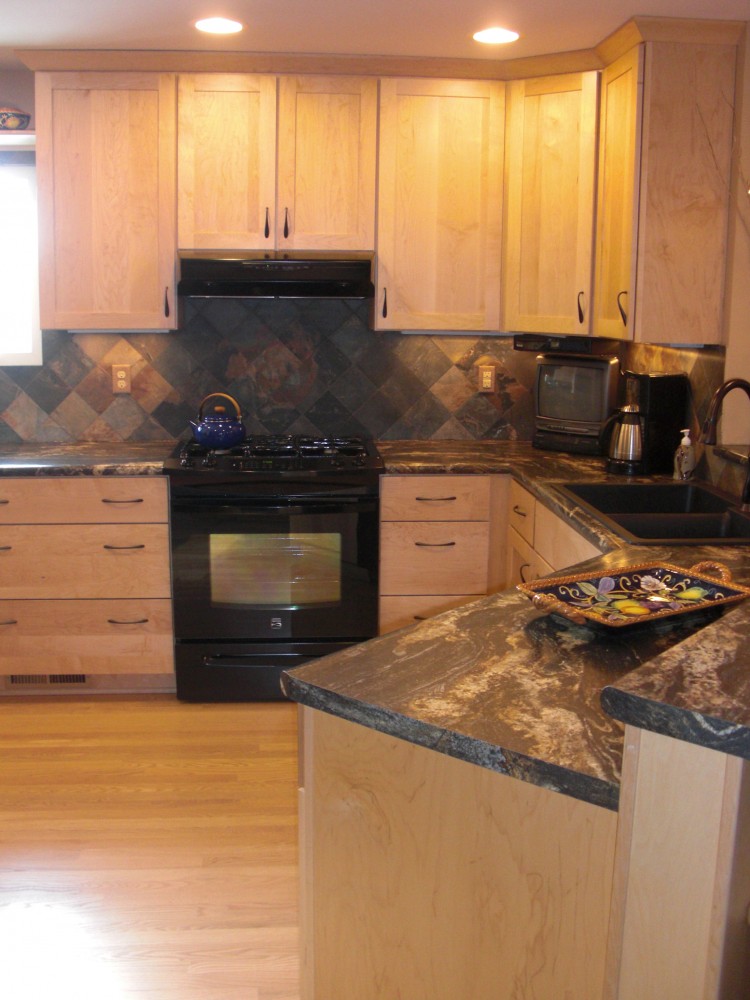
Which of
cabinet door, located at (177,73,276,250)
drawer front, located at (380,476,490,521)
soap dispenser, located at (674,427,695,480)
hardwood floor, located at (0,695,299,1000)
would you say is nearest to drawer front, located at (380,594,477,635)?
drawer front, located at (380,476,490,521)

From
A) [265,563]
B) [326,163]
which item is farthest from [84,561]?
[326,163]

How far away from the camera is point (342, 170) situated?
3906 mm

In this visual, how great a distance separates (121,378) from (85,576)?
88 cm

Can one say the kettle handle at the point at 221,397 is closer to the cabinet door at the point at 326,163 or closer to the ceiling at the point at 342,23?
the cabinet door at the point at 326,163

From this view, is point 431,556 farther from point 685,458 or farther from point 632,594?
point 632,594

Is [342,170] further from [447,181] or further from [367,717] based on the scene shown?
[367,717]

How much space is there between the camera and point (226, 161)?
12.7 ft

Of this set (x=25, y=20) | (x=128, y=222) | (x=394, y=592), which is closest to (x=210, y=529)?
(x=394, y=592)

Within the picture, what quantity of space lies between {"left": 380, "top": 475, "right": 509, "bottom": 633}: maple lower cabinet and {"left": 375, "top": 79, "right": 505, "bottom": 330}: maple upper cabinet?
0.64 m

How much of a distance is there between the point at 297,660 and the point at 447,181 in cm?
183

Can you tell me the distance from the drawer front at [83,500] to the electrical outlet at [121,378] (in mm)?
642

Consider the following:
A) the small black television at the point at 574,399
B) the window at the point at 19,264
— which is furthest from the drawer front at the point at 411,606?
the window at the point at 19,264

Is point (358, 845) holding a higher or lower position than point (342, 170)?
lower

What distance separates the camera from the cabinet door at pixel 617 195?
3.32 metres
